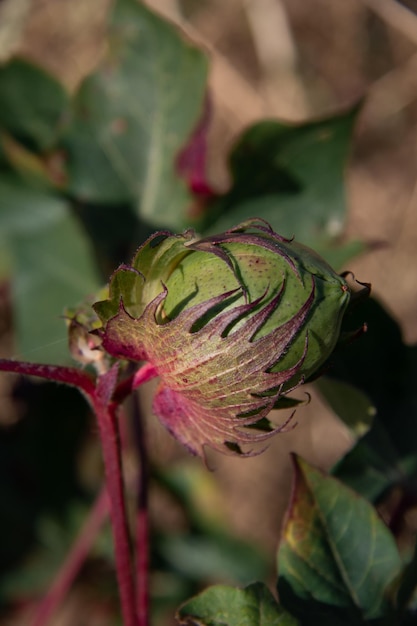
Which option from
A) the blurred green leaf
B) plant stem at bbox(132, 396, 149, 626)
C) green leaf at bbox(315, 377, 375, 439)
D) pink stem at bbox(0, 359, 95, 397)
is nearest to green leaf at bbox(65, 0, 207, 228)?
plant stem at bbox(132, 396, 149, 626)

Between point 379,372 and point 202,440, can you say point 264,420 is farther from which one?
point 379,372

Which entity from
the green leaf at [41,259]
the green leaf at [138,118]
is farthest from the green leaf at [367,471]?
the green leaf at [41,259]

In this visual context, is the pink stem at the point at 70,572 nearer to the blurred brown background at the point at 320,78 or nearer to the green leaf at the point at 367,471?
the green leaf at the point at 367,471

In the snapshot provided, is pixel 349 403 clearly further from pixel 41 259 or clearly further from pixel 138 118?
pixel 41 259

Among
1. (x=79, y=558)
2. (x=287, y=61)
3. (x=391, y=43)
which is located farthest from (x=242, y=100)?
(x=79, y=558)

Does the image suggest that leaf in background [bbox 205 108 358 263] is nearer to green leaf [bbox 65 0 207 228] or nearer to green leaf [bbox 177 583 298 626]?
green leaf [bbox 65 0 207 228]
